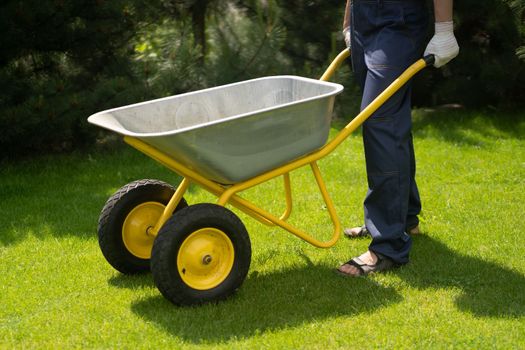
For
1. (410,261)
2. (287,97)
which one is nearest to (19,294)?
(287,97)

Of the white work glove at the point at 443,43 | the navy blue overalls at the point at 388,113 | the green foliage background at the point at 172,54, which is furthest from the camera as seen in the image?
the green foliage background at the point at 172,54

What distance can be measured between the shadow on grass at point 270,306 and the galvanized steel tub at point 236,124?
497 mm

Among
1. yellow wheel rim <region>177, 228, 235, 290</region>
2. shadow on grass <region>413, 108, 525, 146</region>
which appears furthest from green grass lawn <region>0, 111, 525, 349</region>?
shadow on grass <region>413, 108, 525, 146</region>

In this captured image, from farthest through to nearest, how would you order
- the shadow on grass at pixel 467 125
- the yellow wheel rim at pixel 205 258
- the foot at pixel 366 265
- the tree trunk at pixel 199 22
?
the tree trunk at pixel 199 22
the shadow on grass at pixel 467 125
the foot at pixel 366 265
the yellow wheel rim at pixel 205 258

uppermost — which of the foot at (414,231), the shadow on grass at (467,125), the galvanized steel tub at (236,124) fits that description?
the galvanized steel tub at (236,124)

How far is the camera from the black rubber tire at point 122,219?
3.56 m

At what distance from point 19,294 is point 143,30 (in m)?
3.08

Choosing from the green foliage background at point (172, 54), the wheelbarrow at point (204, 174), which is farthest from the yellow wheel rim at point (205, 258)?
the green foliage background at point (172, 54)

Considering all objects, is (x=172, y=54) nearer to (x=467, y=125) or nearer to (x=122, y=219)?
(x=467, y=125)

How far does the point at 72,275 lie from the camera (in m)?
3.75

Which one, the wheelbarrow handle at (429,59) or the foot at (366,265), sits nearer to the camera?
the wheelbarrow handle at (429,59)

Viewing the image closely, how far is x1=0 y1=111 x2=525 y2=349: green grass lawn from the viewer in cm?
311

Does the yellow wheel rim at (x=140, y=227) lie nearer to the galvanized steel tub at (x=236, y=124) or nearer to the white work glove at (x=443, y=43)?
the galvanized steel tub at (x=236, y=124)

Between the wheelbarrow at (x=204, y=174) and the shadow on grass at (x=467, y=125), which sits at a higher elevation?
the wheelbarrow at (x=204, y=174)
